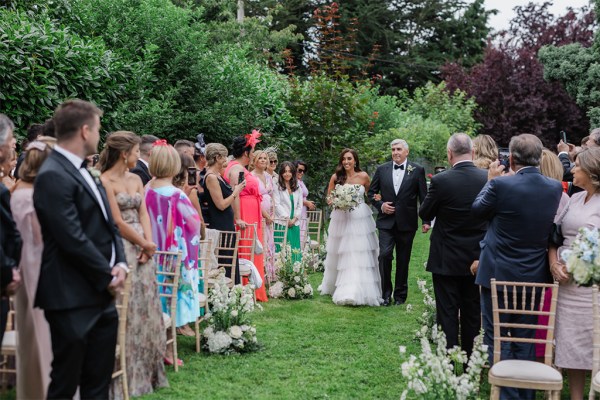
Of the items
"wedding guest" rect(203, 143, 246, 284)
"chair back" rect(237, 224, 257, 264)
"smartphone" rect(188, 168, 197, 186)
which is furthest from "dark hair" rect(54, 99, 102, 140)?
"chair back" rect(237, 224, 257, 264)

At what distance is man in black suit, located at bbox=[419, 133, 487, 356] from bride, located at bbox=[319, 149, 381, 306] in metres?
3.29

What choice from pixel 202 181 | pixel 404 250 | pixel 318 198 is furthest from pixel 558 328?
pixel 318 198

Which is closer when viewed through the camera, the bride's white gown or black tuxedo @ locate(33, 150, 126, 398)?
black tuxedo @ locate(33, 150, 126, 398)

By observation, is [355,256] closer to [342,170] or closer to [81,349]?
[342,170]

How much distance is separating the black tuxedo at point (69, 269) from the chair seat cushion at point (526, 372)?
106 inches

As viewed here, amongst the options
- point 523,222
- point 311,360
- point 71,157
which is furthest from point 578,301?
point 71,157

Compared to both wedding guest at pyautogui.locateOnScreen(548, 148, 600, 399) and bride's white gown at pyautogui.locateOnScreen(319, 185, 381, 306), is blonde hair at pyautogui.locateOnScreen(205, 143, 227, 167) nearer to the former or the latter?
bride's white gown at pyautogui.locateOnScreen(319, 185, 381, 306)

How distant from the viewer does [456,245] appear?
631 centimetres

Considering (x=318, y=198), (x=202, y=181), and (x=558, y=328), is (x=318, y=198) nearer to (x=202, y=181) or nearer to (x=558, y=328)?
(x=202, y=181)

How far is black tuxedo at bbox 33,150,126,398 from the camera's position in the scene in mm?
3844

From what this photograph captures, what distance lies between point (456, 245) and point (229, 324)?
2.47 metres

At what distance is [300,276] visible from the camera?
10.3m

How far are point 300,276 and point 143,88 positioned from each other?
3.76 meters

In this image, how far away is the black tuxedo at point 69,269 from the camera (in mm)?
3844
